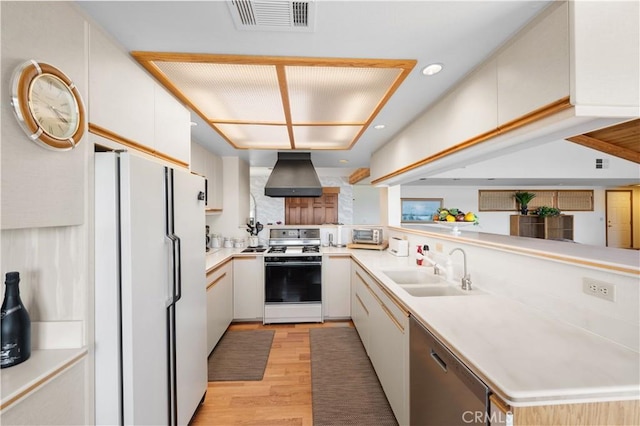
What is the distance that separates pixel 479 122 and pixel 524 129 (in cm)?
29

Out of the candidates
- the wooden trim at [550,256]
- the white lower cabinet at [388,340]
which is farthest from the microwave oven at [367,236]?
the wooden trim at [550,256]

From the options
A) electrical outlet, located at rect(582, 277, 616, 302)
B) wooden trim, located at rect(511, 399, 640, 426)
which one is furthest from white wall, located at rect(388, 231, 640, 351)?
wooden trim, located at rect(511, 399, 640, 426)

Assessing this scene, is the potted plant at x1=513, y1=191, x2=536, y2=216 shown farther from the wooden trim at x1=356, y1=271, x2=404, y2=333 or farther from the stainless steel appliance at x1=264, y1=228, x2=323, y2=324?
the wooden trim at x1=356, y1=271, x2=404, y2=333

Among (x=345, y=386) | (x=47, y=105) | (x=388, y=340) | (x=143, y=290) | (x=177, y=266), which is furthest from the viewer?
(x=345, y=386)

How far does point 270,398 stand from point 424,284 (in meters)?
1.46

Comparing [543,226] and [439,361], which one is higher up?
[543,226]

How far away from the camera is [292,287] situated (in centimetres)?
328

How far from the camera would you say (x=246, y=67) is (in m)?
1.50

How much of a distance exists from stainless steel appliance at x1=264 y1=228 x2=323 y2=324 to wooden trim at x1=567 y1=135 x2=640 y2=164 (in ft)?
15.5

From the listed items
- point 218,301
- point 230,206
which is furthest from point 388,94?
point 230,206

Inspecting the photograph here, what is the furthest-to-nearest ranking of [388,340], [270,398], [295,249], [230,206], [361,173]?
1. [361,173]
2. [230,206]
3. [295,249]
4. [270,398]
5. [388,340]

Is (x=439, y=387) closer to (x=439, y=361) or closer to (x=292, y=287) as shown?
(x=439, y=361)

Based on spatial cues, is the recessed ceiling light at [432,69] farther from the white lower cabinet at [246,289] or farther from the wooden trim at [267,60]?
the white lower cabinet at [246,289]

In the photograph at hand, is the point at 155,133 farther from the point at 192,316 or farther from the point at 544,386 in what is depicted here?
the point at 544,386
